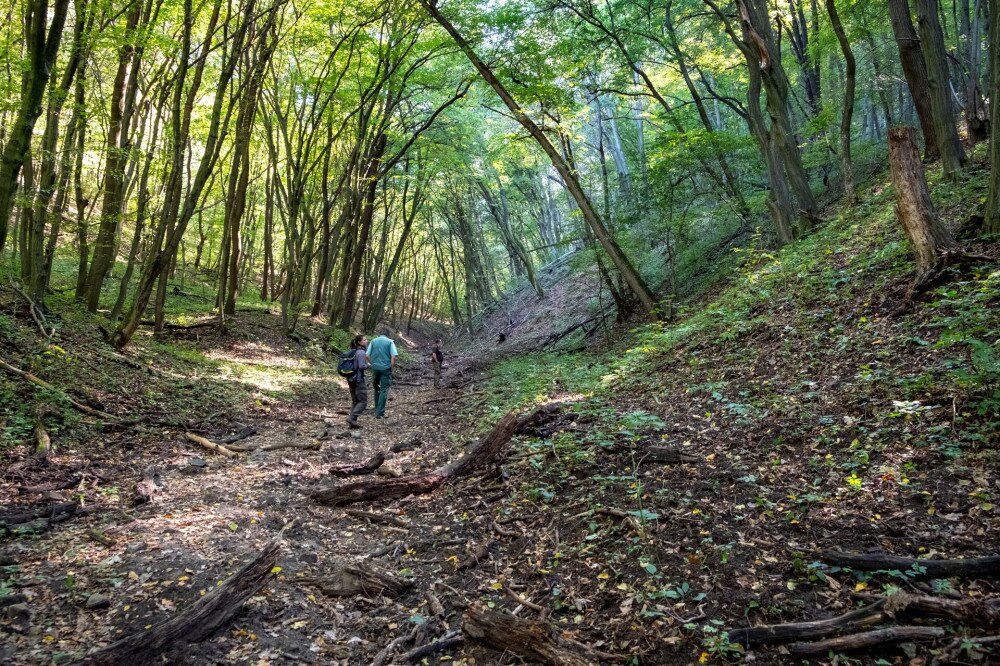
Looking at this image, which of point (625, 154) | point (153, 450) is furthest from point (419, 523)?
point (625, 154)

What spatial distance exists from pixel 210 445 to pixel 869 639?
741cm

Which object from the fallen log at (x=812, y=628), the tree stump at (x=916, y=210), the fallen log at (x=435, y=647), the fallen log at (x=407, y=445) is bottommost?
the fallen log at (x=435, y=647)

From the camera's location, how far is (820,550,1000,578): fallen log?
9.72 ft

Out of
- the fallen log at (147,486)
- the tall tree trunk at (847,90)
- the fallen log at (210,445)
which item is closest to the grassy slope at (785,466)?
the tall tree trunk at (847,90)

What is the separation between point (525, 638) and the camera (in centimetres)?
320

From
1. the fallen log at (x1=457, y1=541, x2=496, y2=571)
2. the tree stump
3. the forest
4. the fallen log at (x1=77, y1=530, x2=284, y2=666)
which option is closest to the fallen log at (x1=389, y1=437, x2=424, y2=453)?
the forest

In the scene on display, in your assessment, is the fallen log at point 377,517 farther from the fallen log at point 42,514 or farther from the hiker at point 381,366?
the hiker at point 381,366

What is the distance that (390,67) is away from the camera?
16.6 m

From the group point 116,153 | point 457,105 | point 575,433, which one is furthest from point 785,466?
point 457,105

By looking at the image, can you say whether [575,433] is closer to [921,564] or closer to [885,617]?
[921,564]

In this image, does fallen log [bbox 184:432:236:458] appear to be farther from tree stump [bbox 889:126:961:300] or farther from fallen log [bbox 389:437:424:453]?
tree stump [bbox 889:126:961:300]

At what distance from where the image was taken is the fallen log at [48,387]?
22.5 ft

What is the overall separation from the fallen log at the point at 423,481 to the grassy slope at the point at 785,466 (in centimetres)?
36

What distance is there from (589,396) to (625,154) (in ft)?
64.8
